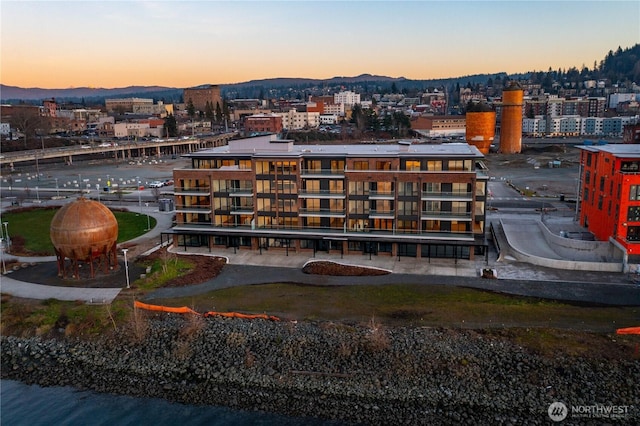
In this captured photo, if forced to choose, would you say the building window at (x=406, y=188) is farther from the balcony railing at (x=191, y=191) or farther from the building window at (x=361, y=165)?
the balcony railing at (x=191, y=191)

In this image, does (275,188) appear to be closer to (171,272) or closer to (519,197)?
(171,272)

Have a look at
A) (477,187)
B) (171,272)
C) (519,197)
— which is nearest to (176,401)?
(171,272)

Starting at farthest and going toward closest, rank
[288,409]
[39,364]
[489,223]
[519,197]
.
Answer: [519,197]
[489,223]
[39,364]
[288,409]

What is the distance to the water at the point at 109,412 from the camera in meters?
28.4

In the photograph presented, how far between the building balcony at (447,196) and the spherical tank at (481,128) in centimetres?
10572

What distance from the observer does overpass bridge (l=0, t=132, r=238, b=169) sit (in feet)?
408

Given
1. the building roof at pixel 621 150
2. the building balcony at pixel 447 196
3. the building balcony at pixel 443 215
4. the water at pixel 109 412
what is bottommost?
the water at pixel 109 412

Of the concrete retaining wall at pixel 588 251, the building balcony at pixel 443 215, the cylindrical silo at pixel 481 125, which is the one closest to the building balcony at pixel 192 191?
the building balcony at pixel 443 215

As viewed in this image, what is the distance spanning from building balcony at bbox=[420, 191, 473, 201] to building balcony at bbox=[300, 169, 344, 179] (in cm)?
904

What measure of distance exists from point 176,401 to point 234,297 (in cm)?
1207

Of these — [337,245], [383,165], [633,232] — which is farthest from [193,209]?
[633,232]

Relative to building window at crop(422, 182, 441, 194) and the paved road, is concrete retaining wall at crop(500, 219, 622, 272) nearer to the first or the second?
the paved road

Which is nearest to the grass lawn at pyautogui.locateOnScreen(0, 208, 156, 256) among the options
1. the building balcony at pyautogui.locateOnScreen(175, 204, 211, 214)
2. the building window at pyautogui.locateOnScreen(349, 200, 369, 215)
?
the building balcony at pyautogui.locateOnScreen(175, 204, 211, 214)

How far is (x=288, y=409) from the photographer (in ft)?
94.4
